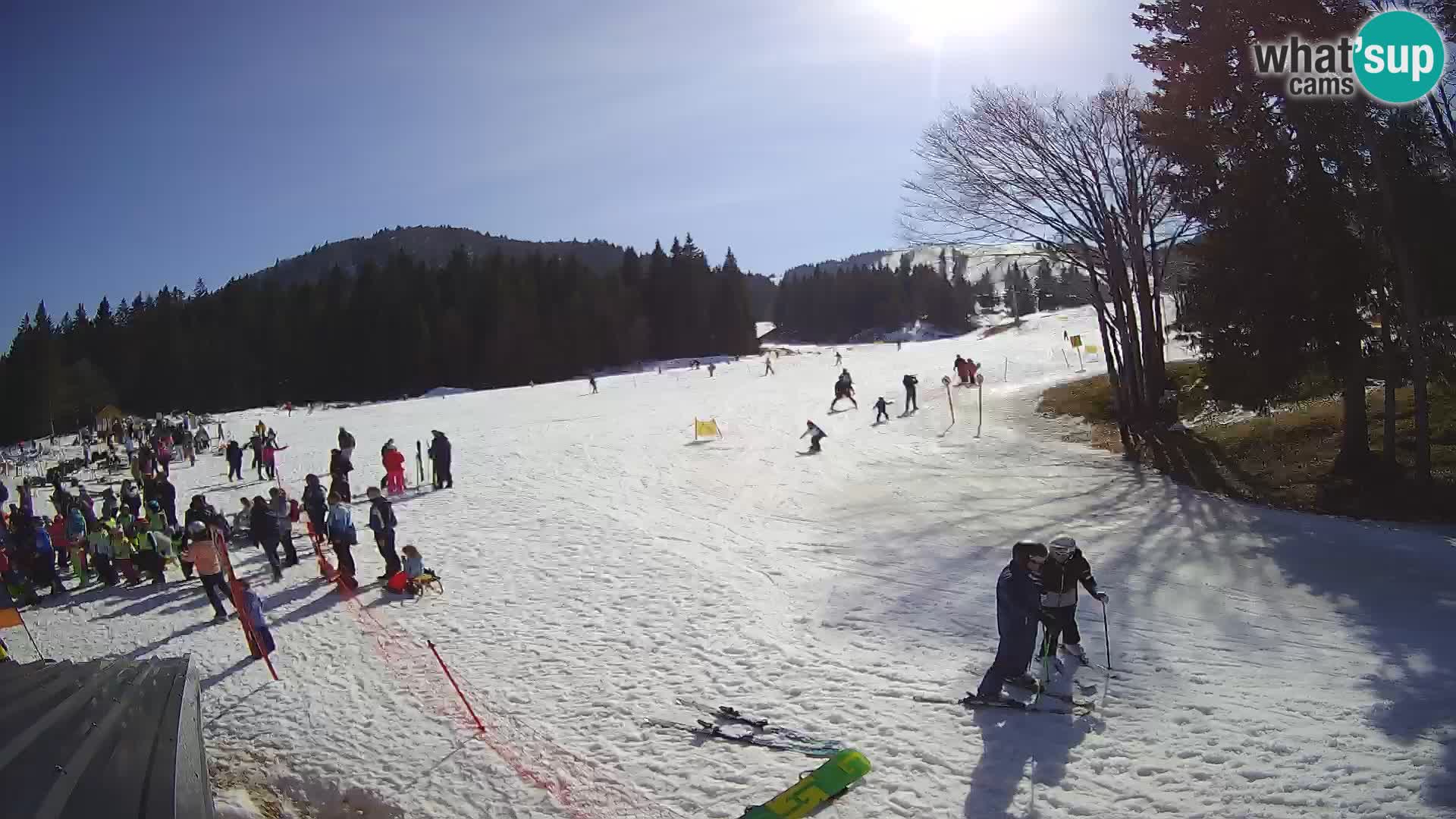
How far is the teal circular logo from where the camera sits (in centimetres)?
1441

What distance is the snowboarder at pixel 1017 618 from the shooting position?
26.8 ft

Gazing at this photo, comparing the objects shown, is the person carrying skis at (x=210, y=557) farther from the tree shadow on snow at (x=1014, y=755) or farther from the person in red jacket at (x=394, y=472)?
the tree shadow on snow at (x=1014, y=755)

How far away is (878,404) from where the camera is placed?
30.1 m

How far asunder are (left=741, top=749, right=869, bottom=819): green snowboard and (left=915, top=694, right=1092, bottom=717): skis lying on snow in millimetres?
1588

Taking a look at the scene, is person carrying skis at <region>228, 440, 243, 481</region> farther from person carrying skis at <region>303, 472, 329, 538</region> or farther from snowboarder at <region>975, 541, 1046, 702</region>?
snowboarder at <region>975, 541, 1046, 702</region>

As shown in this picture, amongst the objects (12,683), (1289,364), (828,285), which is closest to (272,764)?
(12,683)

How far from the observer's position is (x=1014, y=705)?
8.20 metres

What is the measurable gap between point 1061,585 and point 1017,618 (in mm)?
1073

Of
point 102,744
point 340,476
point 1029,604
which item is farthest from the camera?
point 340,476

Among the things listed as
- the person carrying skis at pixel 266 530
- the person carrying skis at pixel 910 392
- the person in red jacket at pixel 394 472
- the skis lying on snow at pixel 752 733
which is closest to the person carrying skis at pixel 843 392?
the person carrying skis at pixel 910 392

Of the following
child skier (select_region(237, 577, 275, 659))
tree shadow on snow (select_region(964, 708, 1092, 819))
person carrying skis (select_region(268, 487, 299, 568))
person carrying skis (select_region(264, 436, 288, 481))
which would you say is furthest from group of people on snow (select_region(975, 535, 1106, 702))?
person carrying skis (select_region(264, 436, 288, 481))

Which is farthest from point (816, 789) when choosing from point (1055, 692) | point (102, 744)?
point (102, 744)

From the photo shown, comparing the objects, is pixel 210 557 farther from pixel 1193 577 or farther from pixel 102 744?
pixel 1193 577

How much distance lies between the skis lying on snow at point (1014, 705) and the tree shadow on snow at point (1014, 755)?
68 millimetres
